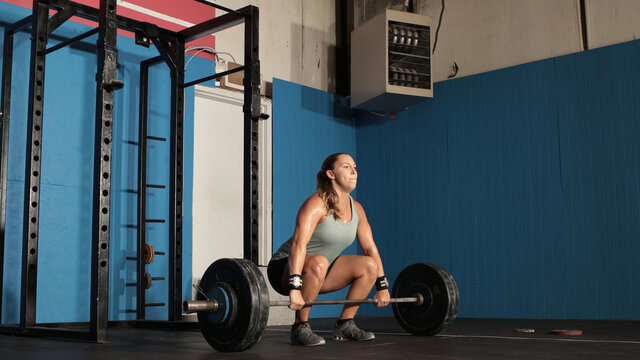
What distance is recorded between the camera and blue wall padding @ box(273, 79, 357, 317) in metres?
5.62

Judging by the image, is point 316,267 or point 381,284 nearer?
point 316,267

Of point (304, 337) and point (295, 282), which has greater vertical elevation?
point (295, 282)

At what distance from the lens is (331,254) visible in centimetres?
280

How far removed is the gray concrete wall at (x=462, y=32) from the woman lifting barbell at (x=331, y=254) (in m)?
2.97

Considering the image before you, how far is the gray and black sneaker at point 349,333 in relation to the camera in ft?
9.36

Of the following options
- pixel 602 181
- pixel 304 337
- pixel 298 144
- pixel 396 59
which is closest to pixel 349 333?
pixel 304 337

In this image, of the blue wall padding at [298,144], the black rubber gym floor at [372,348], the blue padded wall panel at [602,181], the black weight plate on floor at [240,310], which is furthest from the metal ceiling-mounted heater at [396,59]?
the black weight plate on floor at [240,310]

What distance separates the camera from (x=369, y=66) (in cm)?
570

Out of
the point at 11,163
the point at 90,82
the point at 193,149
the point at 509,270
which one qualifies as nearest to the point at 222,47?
the point at 193,149

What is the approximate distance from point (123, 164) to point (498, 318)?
126 inches

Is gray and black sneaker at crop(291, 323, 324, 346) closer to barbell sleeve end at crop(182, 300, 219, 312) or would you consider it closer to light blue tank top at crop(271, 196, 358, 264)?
light blue tank top at crop(271, 196, 358, 264)

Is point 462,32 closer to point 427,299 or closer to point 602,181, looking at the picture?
point 602,181

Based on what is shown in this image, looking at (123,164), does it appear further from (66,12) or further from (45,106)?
(66,12)

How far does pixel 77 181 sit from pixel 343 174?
2.31 m
